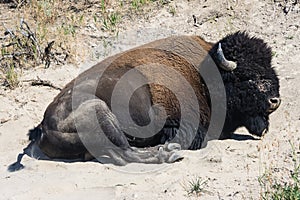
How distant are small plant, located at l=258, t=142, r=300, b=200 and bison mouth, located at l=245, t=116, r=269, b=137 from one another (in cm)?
136

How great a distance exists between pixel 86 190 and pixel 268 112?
2422mm

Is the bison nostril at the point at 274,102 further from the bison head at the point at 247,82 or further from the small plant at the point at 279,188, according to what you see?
the small plant at the point at 279,188

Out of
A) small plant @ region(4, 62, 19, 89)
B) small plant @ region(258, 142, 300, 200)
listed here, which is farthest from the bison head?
small plant @ region(4, 62, 19, 89)

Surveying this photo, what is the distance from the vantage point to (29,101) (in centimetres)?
801

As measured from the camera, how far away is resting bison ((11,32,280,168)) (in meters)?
6.07

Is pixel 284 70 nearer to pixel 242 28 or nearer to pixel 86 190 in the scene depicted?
pixel 242 28

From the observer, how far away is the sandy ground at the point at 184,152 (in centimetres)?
536

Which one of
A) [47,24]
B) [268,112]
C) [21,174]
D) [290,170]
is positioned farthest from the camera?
[47,24]

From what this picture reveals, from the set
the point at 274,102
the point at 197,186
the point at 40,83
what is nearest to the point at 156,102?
the point at 274,102

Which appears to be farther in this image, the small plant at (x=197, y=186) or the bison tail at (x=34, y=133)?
the bison tail at (x=34, y=133)

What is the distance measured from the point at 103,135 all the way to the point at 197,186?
1399 mm

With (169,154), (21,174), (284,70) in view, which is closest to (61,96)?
(21,174)

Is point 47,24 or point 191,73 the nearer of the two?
point 191,73

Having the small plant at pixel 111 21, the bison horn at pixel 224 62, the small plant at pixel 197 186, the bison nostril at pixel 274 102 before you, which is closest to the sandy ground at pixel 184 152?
the small plant at pixel 197 186
